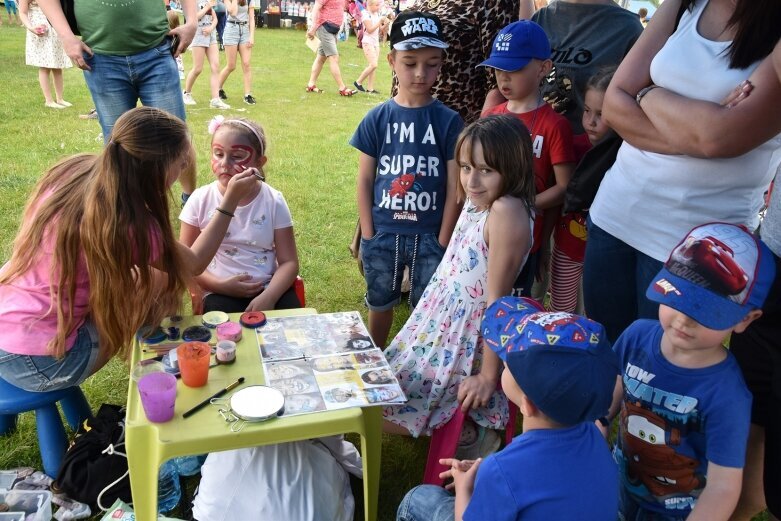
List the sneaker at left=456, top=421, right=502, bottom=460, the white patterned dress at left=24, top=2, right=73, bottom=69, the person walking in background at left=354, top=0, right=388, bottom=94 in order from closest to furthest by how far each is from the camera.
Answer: the sneaker at left=456, top=421, right=502, bottom=460 → the white patterned dress at left=24, top=2, right=73, bottom=69 → the person walking in background at left=354, top=0, right=388, bottom=94

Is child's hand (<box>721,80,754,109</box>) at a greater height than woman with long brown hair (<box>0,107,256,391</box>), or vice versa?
child's hand (<box>721,80,754,109</box>)

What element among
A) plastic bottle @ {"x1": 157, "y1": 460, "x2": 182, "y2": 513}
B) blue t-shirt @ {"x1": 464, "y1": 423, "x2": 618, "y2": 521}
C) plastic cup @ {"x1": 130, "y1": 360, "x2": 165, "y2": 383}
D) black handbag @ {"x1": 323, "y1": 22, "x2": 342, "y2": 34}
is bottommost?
plastic bottle @ {"x1": 157, "y1": 460, "x2": 182, "y2": 513}

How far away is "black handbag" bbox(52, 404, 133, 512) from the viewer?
2064 millimetres

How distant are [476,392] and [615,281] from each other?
616 mm

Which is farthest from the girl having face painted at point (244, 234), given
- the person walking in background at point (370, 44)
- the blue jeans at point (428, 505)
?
the person walking in background at point (370, 44)

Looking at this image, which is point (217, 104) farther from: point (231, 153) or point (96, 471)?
point (96, 471)

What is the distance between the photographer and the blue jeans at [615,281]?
1865 millimetres

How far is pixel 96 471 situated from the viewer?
6.79 feet

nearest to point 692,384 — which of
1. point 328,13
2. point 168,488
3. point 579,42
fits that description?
point 579,42

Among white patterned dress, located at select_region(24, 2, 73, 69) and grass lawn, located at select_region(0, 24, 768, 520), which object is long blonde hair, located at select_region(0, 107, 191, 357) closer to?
grass lawn, located at select_region(0, 24, 768, 520)

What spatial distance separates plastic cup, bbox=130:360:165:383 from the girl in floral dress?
0.85 m

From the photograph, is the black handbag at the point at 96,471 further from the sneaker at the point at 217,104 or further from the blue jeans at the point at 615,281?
the sneaker at the point at 217,104

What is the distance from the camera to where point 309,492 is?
1950mm

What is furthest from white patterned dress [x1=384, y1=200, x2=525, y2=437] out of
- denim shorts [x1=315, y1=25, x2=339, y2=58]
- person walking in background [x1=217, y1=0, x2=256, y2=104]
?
denim shorts [x1=315, y1=25, x2=339, y2=58]
